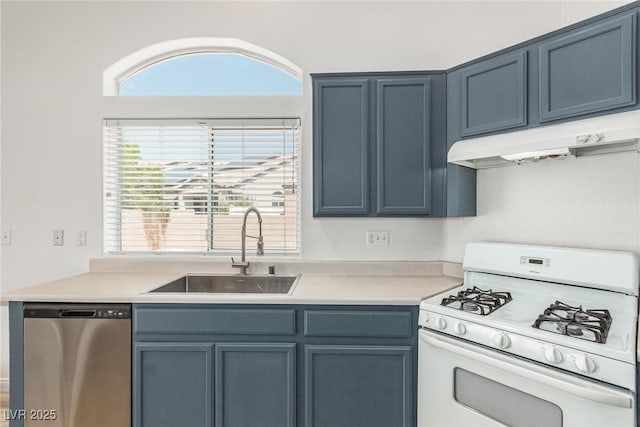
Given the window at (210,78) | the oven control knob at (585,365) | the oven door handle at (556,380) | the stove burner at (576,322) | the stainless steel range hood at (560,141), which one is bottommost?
the oven door handle at (556,380)

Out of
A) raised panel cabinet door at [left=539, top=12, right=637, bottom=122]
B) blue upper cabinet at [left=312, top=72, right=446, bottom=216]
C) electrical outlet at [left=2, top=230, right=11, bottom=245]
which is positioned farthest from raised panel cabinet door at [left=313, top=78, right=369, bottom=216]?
electrical outlet at [left=2, top=230, right=11, bottom=245]

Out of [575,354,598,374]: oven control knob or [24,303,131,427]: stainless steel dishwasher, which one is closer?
[575,354,598,374]: oven control knob

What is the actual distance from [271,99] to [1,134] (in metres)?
1.94

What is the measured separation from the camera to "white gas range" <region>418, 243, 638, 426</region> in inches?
49.1

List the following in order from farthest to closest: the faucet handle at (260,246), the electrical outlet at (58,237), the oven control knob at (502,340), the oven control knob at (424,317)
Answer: the electrical outlet at (58,237) < the faucet handle at (260,246) < the oven control knob at (424,317) < the oven control knob at (502,340)

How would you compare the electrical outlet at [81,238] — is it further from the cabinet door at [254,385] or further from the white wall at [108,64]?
the cabinet door at [254,385]

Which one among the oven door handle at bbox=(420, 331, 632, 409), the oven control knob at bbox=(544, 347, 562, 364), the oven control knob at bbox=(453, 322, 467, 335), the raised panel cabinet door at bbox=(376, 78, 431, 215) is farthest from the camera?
the raised panel cabinet door at bbox=(376, 78, 431, 215)

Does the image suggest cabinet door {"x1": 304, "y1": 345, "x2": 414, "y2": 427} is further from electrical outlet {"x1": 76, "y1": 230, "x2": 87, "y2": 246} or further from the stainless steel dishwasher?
electrical outlet {"x1": 76, "y1": 230, "x2": 87, "y2": 246}

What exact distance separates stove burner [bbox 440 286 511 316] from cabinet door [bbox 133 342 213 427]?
1.25 m

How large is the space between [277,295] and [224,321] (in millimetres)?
298

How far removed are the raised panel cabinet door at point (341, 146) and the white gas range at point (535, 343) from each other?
778 millimetres

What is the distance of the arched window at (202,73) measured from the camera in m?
2.64

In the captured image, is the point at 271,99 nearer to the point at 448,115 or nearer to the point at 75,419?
the point at 448,115

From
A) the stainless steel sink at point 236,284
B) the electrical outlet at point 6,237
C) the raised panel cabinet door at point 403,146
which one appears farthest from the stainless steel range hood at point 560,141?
the electrical outlet at point 6,237
